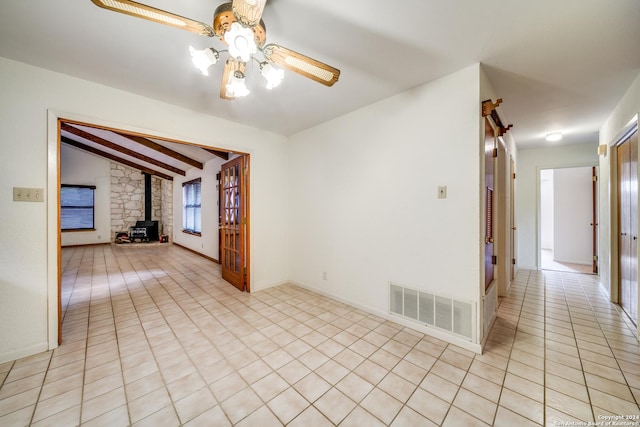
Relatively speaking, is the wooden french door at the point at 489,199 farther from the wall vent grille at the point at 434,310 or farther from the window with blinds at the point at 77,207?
the window with blinds at the point at 77,207

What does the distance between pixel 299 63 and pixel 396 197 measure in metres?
1.63

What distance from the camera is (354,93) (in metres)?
2.51

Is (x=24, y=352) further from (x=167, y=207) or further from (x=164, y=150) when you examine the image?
(x=167, y=207)

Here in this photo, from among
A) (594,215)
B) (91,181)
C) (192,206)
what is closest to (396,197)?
(594,215)

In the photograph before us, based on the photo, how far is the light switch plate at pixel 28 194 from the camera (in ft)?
6.35

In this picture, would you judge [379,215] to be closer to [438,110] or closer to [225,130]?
[438,110]

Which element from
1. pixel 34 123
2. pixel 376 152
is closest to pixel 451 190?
pixel 376 152

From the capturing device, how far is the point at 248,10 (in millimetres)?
1132

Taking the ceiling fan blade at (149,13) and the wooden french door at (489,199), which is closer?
the ceiling fan blade at (149,13)

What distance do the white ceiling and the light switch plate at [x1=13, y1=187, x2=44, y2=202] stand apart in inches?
42.4

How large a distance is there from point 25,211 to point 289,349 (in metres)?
2.53

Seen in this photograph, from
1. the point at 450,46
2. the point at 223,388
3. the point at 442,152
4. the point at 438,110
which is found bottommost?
the point at 223,388

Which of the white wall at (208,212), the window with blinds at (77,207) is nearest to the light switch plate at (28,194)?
the white wall at (208,212)

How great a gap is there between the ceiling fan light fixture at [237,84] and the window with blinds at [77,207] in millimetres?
9127
